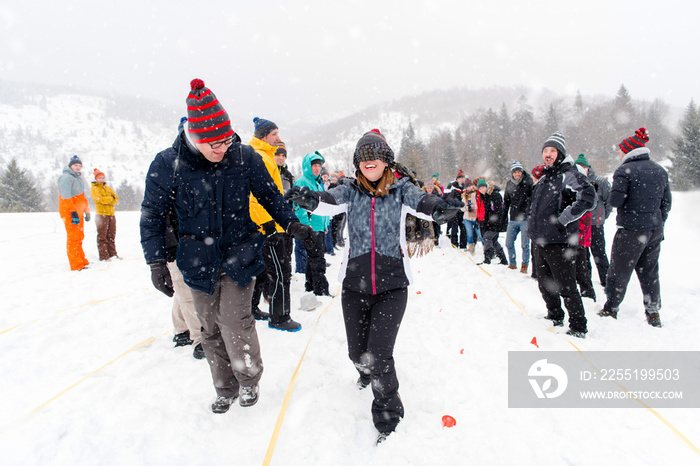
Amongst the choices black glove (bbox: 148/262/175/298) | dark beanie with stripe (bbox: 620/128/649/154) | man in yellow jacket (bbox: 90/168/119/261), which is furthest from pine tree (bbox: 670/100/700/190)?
man in yellow jacket (bbox: 90/168/119/261)

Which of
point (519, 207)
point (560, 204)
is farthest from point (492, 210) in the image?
point (560, 204)

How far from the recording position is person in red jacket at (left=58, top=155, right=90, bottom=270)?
705 cm

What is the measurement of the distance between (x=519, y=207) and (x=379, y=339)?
594cm

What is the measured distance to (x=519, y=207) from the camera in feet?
23.1

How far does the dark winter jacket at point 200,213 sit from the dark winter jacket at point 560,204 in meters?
Result: 3.64

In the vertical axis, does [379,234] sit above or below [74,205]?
below

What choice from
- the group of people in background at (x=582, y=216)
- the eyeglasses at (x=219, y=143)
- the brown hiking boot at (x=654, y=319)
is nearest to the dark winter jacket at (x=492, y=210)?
the group of people in background at (x=582, y=216)

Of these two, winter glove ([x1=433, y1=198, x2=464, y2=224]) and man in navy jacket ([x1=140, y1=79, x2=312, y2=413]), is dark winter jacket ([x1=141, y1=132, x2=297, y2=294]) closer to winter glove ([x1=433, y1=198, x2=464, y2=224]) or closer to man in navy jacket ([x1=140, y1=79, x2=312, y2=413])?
man in navy jacket ([x1=140, y1=79, x2=312, y2=413])

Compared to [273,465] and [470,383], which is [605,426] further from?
[273,465]

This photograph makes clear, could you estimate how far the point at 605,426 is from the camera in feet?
8.13

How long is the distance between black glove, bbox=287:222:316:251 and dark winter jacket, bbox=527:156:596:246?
3119 mm

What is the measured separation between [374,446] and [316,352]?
1.43 m

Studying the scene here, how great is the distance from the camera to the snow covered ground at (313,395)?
88.4 inches

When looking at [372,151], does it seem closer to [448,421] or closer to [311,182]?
[448,421]
